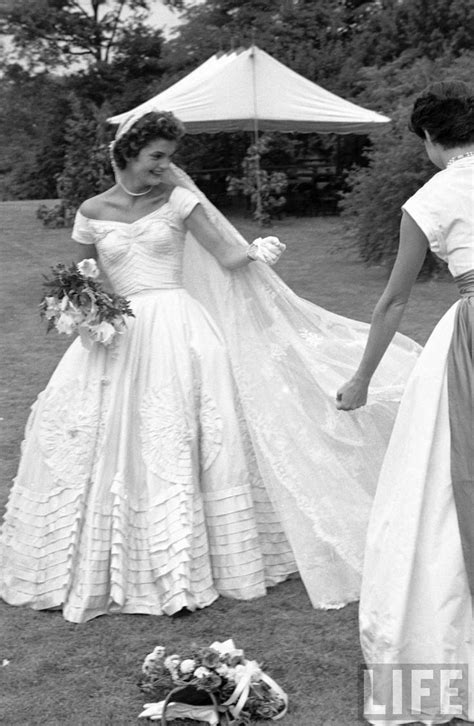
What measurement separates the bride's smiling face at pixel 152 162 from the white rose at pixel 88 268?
453 mm

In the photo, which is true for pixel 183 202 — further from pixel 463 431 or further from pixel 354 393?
pixel 463 431

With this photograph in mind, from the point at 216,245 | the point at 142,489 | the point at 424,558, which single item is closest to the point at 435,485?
the point at 424,558

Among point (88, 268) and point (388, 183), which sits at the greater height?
point (88, 268)

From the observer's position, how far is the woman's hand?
3652 millimetres

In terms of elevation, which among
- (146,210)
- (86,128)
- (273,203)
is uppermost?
(146,210)

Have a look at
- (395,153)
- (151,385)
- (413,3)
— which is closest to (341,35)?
(413,3)

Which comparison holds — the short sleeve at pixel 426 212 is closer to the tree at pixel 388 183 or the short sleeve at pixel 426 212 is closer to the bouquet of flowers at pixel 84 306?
the bouquet of flowers at pixel 84 306

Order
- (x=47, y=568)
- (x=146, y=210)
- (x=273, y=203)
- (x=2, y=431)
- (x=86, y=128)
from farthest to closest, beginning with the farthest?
(x=86, y=128), (x=273, y=203), (x=2, y=431), (x=146, y=210), (x=47, y=568)

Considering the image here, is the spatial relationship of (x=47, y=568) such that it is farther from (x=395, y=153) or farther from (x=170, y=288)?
(x=395, y=153)

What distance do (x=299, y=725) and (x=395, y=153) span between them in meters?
12.1

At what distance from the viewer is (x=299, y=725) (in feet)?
11.1

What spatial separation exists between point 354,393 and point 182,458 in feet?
3.39

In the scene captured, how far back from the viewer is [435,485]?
330 cm

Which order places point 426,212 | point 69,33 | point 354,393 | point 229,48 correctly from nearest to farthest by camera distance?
point 426,212 < point 354,393 < point 229,48 < point 69,33
